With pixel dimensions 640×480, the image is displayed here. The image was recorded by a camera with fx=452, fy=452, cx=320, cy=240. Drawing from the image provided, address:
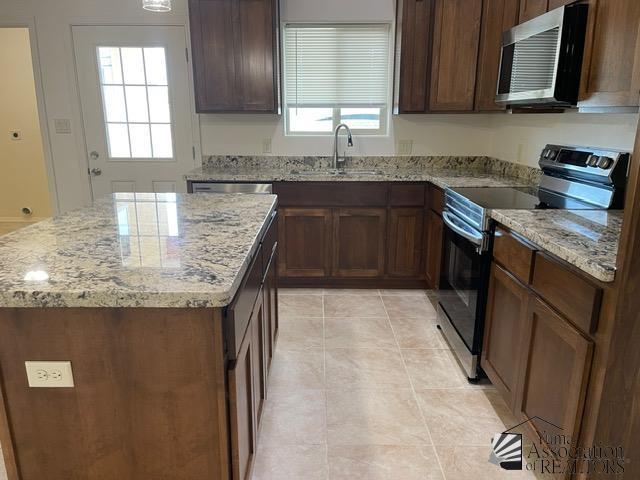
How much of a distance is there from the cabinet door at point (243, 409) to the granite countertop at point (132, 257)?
10.2 inches

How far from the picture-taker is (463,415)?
6.79 feet

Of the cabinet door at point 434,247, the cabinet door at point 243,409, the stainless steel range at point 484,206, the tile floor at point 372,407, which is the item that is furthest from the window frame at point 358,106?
the cabinet door at point 243,409

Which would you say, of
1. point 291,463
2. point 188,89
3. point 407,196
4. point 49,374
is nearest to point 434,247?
point 407,196

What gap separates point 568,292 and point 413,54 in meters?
2.47

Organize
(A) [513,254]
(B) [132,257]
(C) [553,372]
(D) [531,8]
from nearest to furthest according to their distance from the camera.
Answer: (B) [132,257] < (C) [553,372] < (A) [513,254] < (D) [531,8]

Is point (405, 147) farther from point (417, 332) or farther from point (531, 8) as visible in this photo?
point (417, 332)

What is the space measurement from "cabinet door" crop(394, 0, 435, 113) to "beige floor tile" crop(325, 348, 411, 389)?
1.93 metres

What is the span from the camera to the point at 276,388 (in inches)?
88.8

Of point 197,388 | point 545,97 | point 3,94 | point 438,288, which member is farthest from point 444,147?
point 3,94

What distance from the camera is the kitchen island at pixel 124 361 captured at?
109 centimetres

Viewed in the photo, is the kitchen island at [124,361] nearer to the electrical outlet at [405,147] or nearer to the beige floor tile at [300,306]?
the beige floor tile at [300,306]

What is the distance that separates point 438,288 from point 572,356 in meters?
1.56

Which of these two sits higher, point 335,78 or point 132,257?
point 335,78

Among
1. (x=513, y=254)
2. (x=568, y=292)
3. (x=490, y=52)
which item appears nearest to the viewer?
(x=568, y=292)
